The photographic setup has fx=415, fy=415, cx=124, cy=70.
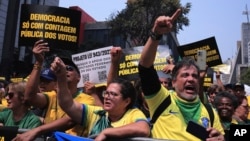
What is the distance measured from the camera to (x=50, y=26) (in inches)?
264

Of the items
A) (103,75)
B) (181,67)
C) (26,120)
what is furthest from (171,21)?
(103,75)

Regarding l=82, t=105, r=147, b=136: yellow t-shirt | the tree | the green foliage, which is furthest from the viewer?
the green foliage

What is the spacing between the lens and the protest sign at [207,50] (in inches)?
286

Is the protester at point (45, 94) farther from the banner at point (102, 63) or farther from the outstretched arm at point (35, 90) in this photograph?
the banner at point (102, 63)

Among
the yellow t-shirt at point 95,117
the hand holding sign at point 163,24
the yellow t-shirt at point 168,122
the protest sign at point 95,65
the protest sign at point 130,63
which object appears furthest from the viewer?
the protest sign at point 130,63

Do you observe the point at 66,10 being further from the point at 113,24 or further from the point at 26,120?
the point at 113,24

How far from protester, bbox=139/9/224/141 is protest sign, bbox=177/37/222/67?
14.2 feet

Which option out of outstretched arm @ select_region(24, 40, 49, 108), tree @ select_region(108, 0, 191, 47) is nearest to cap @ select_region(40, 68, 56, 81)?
outstretched arm @ select_region(24, 40, 49, 108)

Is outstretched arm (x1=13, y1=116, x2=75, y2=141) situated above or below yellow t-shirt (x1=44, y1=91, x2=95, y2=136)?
below

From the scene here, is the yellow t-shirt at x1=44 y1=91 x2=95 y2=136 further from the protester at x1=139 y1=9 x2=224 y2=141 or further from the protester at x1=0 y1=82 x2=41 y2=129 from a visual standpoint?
the protester at x1=139 y1=9 x2=224 y2=141

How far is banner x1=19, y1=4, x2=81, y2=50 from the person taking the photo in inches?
264

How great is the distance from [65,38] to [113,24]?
24.0 m

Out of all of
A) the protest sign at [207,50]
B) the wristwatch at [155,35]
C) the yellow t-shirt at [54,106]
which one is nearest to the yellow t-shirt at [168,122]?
the wristwatch at [155,35]

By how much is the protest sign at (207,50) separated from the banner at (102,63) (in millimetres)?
1260
